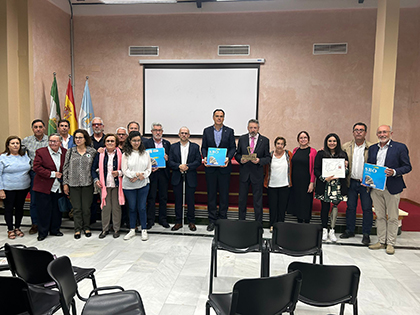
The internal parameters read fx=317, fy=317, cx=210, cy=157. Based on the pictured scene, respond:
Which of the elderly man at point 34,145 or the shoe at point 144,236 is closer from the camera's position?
the shoe at point 144,236

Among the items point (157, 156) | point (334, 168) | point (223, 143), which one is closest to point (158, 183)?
point (157, 156)

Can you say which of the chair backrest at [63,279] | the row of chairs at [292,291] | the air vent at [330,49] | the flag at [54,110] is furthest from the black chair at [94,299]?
the air vent at [330,49]

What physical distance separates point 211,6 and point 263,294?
6715 mm

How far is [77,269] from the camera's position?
2.65 metres

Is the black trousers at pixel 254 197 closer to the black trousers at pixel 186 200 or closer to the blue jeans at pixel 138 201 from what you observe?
the black trousers at pixel 186 200

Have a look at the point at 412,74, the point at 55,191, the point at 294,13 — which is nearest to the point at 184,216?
the point at 55,191

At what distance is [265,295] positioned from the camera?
71.7 inches

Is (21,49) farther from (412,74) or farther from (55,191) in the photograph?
(412,74)

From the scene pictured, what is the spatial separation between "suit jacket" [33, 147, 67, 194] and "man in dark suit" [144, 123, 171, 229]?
4.70ft

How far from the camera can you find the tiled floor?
2992 millimetres

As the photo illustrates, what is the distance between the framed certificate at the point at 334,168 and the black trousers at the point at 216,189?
146 centimetres

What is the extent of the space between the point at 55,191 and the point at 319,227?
3.75m

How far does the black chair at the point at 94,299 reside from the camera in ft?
6.35

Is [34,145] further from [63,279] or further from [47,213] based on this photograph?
[63,279]
